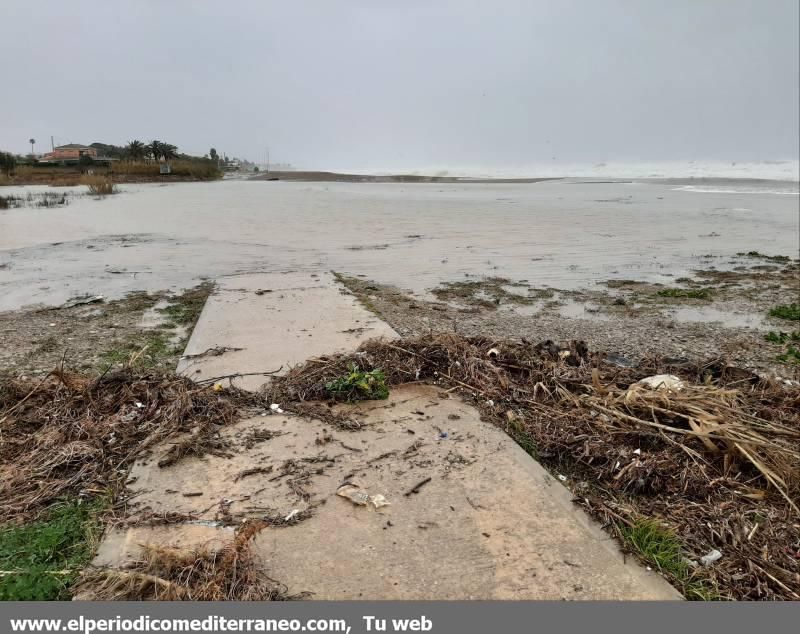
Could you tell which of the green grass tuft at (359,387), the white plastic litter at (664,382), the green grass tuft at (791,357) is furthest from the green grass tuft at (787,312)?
the green grass tuft at (359,387)

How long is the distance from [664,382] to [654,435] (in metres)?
0.68

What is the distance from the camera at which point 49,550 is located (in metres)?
2.22

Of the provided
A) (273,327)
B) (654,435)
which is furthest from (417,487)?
(273,327)

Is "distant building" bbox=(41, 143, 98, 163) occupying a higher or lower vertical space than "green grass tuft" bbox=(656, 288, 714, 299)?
higher

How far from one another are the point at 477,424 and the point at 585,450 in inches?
26.3

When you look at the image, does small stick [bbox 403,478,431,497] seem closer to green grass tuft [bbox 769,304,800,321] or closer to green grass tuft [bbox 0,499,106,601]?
green grass tuft [bbox 0,499,106,601]

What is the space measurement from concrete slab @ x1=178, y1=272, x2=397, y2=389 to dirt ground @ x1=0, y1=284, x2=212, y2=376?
35 centimetres

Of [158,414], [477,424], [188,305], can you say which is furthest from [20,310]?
[477,424]

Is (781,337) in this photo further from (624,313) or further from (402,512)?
(402,512)

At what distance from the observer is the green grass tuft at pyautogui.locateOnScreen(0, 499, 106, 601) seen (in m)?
2.00

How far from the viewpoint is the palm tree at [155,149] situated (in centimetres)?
9294

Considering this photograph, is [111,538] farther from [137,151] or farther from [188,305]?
[137,151]

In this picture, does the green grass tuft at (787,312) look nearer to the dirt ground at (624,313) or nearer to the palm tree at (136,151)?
the dirt ground at (624,313)

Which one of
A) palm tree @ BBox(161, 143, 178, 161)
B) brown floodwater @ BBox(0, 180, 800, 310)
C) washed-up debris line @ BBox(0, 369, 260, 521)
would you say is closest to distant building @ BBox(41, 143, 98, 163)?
palm tree @ BBox(161, 143, 178, 161)
